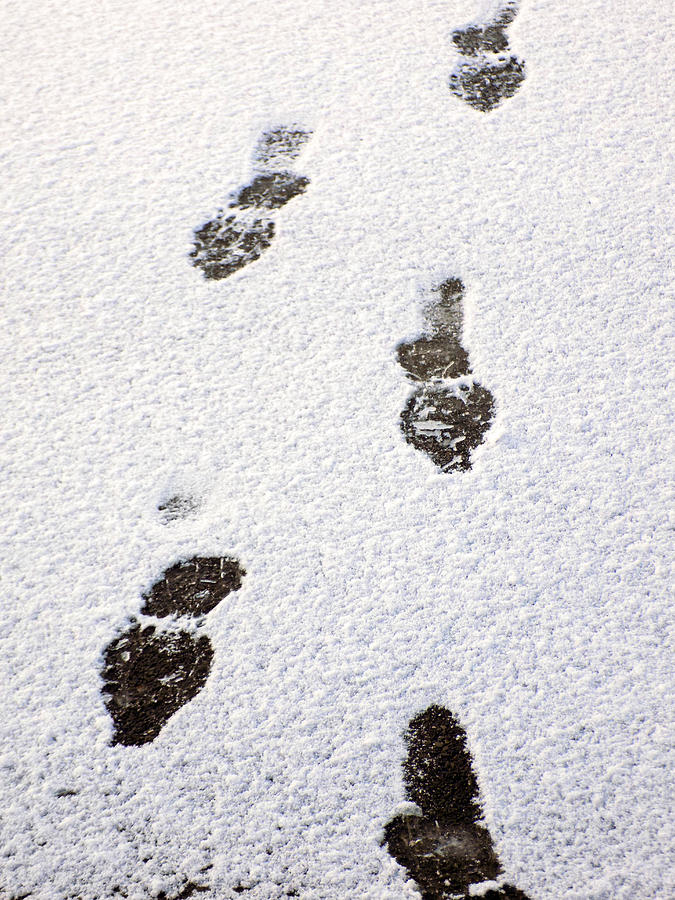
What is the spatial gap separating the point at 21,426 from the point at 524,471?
1111mm

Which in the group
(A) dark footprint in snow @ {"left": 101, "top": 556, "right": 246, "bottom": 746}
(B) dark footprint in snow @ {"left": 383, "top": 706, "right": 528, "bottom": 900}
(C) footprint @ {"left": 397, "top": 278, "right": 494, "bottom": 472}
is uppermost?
(C) footprint @ {"left": 397, "top": 278, "right": 494, "bottom": 472}

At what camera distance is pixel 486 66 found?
6.88 feet

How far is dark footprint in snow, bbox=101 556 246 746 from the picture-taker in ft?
3.48

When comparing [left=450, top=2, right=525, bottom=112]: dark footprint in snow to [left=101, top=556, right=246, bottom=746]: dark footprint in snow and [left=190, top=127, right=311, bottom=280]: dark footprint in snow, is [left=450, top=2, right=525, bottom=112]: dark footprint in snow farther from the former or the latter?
[left=101, top=556, right=246, bottom=746]: dark footprint in snow

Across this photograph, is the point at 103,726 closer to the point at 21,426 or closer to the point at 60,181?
the point at 21,426

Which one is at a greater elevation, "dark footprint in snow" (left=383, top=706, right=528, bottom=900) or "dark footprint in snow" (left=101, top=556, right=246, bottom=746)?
"dark footprint in snow" (left=101, top=556, right=246, bottom=746)

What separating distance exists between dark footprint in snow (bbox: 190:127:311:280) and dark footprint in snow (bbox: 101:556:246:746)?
84 centimetres

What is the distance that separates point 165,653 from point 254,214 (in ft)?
3.98

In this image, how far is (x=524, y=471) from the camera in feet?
4.24

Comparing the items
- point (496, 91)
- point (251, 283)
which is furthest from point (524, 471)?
point (496, 91)

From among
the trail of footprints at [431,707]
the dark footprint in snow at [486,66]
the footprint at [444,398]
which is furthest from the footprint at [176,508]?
the dark footprint in snow at [486,66]

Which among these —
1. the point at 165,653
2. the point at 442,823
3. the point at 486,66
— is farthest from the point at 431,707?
the point at 486,66

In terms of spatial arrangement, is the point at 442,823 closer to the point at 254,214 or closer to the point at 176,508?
the point at 176,508

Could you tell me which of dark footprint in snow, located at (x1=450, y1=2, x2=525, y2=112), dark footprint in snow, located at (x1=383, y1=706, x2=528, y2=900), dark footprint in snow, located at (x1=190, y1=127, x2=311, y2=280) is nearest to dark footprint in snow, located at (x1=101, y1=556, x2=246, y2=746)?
dark footprint in snow, located at (x1=383, y1=706, x2=528, y2=900)
